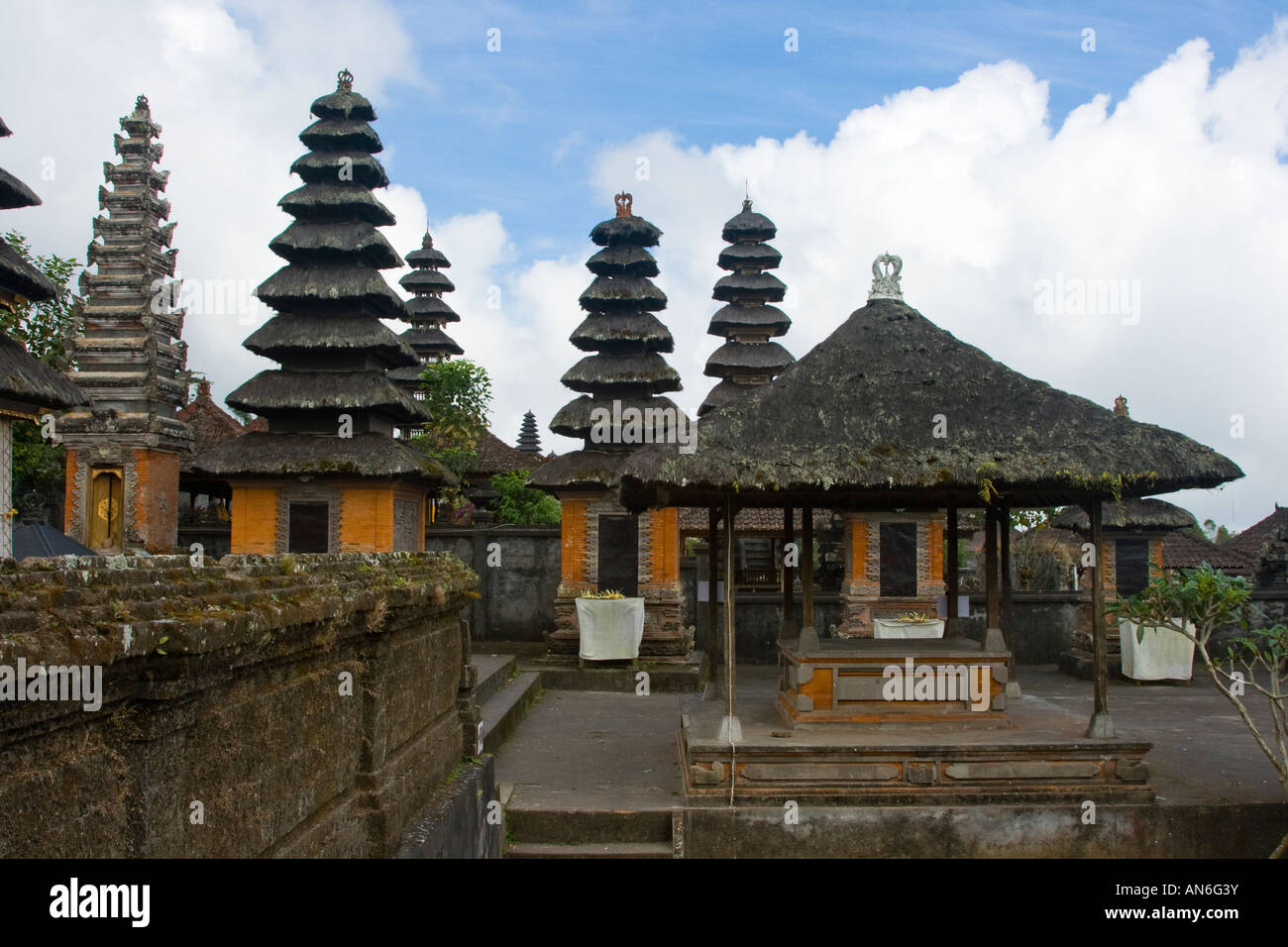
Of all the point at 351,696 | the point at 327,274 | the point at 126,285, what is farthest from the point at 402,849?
the point at 126,285

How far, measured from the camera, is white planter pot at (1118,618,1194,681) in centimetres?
1628

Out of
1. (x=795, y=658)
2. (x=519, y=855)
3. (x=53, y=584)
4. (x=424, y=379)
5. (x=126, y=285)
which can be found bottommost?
(x=519, y=855)

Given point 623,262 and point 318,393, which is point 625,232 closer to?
point 623,262

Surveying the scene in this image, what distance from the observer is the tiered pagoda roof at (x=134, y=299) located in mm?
23969

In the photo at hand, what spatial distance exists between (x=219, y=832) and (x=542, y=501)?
2811cm

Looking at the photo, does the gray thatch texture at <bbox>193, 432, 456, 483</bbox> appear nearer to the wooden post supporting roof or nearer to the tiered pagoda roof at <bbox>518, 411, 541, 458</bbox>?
the wooden post supporting roof

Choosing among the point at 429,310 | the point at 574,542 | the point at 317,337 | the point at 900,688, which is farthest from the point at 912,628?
the point at 429,310

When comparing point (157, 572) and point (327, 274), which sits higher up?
point (327, 274)

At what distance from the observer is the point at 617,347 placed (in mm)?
19578

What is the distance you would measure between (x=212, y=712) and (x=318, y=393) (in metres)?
16.4

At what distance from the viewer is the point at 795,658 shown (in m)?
9.23

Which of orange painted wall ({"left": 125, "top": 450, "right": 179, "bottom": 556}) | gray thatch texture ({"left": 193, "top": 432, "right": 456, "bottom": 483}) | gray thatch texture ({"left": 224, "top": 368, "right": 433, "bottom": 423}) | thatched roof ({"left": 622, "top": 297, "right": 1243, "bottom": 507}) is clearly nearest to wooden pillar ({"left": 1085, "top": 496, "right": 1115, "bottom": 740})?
thatched roof ({"left": 622, "top": 297, "right": 1243, "bottom": 507})

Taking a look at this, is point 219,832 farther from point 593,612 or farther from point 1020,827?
point 593,612
